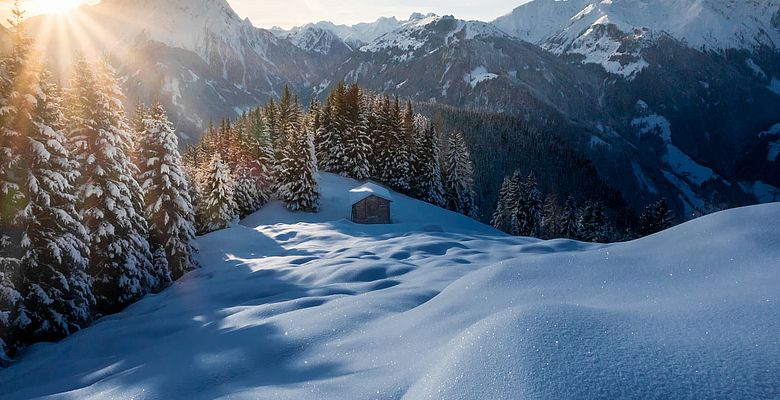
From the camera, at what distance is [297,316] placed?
7449 millimetres

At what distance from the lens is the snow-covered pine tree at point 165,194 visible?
22.3m

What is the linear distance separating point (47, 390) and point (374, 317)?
20.3 ft

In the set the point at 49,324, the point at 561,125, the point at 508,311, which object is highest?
the point at 561,125

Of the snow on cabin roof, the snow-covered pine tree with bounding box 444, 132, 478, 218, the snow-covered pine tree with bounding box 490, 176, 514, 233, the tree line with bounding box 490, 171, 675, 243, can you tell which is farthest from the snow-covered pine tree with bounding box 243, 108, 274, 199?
the tree line with bounding box 490, 171, 675, 243

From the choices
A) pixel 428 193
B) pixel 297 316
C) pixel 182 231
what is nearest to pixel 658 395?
pixel 297 316

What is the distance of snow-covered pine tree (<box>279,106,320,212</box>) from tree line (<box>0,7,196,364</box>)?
2197 cm

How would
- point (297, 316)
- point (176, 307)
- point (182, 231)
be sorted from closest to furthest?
point (297, 316)
point (176, 307)
point (182, 231)

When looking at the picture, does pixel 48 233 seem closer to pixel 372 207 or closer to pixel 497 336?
pixel 497 336

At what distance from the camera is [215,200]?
1470 inches

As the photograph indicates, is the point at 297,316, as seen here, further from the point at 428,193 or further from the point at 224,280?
the point at 428,193

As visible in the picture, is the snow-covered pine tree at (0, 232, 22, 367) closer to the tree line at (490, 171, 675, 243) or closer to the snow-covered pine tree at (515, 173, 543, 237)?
the tree line at (490, 171, 675, 243)

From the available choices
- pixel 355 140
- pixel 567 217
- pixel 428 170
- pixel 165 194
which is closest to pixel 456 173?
pixel 428 170

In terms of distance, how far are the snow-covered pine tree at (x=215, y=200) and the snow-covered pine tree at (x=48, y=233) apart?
21084 mm

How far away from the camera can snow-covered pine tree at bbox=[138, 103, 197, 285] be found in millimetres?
22312
